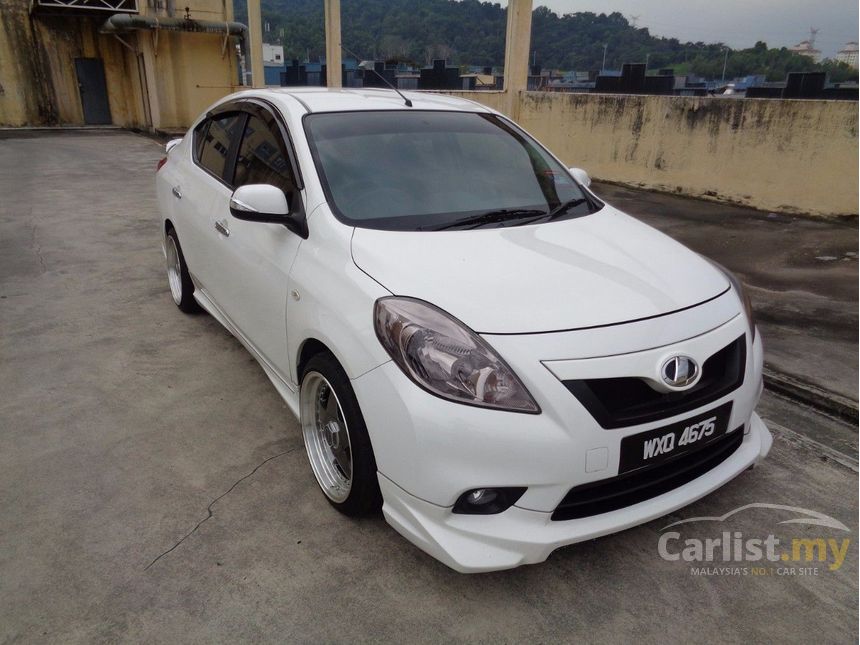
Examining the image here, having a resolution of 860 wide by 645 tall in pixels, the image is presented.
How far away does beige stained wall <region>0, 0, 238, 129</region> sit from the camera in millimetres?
17438

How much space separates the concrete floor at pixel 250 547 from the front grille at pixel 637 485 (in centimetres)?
37

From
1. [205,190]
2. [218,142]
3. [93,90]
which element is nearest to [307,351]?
[205,190]

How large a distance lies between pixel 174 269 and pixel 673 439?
12.7ft

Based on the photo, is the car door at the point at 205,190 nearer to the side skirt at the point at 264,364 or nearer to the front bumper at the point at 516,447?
the side skirt at the point at 264,364

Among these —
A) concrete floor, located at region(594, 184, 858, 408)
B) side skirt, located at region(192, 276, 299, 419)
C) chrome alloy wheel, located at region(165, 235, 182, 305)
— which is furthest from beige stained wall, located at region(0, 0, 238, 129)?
side skirt, located at region(192, 276, 299, 419)

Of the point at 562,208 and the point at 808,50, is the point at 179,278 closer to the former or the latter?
the point at 562,208

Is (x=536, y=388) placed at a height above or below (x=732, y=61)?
below

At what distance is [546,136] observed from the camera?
11.7 m

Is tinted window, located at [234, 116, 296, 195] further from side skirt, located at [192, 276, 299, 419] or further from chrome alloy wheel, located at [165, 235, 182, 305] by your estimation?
chrome alloy wheel, located at [165, 235, 182, 305]

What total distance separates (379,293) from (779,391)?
271 centimetres

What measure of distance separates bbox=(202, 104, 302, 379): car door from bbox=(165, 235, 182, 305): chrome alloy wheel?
1.08 m

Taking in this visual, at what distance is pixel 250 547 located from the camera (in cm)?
238

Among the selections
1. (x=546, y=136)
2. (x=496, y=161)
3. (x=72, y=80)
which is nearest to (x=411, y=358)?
(x=496, y=161)

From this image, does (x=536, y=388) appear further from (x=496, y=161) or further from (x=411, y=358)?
(x=496, y=161)
